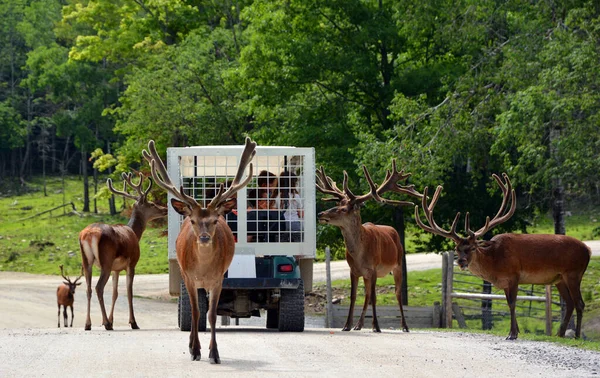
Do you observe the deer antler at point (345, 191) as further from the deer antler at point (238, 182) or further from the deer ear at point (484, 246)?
the deer antler at point (238, 182)

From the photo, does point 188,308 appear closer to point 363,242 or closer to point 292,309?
point 292,309

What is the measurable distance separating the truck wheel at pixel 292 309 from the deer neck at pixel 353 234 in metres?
1.87

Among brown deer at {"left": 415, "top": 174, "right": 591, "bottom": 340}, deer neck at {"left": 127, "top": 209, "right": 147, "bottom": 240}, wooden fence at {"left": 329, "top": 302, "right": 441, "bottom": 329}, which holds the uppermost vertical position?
deer neck at {"left": 127, "top": 209, "right": 147, "bottom": 240}

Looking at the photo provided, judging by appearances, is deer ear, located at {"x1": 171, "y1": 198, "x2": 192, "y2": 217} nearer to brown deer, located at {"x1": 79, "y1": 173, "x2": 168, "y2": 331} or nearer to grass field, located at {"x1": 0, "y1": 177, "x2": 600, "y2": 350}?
brown deer, located at {"x1": 79, "y1": 173, "x2": 168, "y2": 331}

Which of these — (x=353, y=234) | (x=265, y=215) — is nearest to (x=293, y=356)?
(x=265, y=215)

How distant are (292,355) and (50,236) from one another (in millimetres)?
39016

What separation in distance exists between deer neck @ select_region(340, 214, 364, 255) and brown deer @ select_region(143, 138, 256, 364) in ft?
15.3

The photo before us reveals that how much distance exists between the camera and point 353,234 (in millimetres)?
19219

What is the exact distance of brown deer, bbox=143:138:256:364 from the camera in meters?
13.4

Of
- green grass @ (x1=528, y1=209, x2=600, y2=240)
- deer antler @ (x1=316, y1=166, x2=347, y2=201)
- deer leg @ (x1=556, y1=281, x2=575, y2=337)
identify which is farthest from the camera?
green grass @ (x1=528, y1=209, x2=600, y2=240)

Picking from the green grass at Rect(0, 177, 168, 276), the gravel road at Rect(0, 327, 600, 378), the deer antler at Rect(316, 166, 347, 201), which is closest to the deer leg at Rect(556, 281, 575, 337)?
the gravel road at Rect(0, 327, 600, 378)

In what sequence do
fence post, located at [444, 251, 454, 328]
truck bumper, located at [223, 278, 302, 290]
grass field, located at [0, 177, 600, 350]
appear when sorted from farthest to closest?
1. grass field, located at [0, 177, 600, 350]
2. fence post, located at [444, 251, 454, 328]
3. truck bumper, located at [223, 278, 302, 290]

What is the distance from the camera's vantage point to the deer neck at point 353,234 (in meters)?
19.2

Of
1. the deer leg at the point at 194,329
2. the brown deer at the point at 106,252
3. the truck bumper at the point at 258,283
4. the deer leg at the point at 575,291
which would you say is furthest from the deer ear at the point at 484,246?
the brown deer at the point at 106,252
